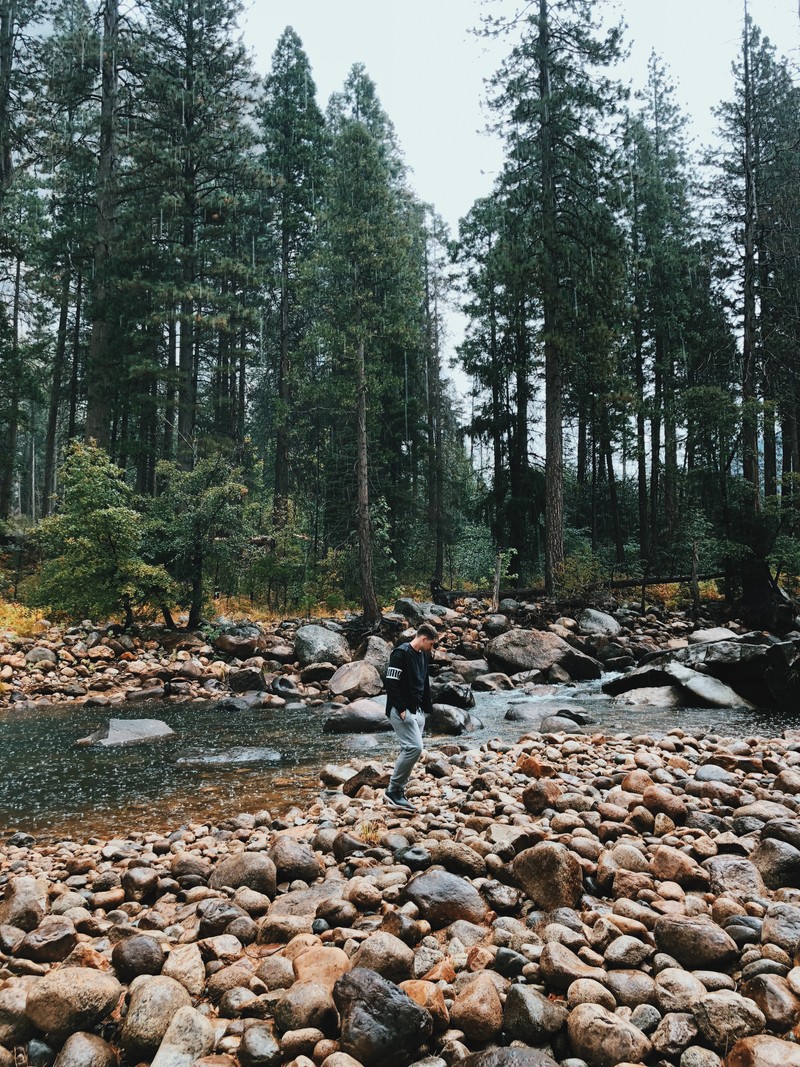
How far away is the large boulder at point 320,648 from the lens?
543 inches

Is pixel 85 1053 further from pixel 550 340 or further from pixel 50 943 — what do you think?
pixel 550 340

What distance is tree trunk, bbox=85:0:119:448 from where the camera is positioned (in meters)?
19.7

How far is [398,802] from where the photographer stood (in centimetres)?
548

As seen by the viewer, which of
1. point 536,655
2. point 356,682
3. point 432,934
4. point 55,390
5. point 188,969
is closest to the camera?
point 188,969

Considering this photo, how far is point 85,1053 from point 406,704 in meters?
3.31

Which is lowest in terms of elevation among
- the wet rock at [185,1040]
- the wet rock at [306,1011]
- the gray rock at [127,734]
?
the gray rock at [127,734]

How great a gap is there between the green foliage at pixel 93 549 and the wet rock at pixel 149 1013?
1171 centimetres

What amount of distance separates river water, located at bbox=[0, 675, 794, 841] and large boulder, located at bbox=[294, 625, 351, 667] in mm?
2715

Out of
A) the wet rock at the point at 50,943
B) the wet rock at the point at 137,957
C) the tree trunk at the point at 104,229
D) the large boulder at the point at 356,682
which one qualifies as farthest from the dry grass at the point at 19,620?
the wet rock at the point at 137,957

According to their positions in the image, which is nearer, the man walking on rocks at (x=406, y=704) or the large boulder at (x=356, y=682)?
the man walking on rocks at (x=406, y=704)

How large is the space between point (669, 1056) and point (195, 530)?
13852 mm

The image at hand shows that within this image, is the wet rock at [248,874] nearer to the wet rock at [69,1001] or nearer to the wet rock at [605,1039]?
the wet rock at [69,1001]

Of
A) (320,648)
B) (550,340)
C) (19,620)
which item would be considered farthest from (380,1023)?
(550,340)

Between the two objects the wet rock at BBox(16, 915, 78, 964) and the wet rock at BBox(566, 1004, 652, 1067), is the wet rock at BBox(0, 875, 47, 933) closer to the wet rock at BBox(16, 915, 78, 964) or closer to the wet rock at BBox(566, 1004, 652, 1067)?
the wet rock at BBox(16, 915, 78, 964)
